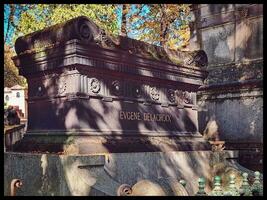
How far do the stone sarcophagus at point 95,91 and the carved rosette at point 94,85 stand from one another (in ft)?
0.06

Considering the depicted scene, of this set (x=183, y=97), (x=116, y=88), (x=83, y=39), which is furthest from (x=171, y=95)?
(x=83, y=39)

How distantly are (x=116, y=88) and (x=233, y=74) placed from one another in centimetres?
581

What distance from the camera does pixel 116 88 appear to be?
8508 mm

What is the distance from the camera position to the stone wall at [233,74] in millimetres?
12477

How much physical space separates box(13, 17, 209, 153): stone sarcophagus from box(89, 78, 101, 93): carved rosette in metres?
0.02

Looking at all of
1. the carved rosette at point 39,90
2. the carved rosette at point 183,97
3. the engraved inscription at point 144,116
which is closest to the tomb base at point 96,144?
the engraved inscription at point 144,116

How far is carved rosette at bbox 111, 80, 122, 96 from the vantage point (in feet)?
27.7

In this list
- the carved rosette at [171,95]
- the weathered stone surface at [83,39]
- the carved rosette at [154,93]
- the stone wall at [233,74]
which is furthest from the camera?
the stone wall at [233,74]

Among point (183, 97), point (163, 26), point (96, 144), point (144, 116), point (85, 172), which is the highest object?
point (163, 26)

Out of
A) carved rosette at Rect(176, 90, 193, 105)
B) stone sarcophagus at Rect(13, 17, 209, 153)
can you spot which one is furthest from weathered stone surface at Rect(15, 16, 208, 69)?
carved rosette at Rect(176, 90, 193, 105)

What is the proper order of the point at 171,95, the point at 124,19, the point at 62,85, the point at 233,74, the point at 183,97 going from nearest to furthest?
1. the point at 62,85
2. the point at 171,95
3. the point at 183,97
4. the point at 233,74
5. the point at 124,19

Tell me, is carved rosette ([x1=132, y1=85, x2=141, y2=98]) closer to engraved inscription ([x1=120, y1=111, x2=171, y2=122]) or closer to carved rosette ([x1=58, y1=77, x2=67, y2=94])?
engraved inscription ([x1=120, y1=111, x2=171, y2=122])

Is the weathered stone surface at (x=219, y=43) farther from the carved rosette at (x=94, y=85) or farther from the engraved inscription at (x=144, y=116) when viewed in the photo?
the carved rosette at (x=94, y=85)

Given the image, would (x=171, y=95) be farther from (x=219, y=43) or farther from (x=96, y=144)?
(x=219, y=43)
